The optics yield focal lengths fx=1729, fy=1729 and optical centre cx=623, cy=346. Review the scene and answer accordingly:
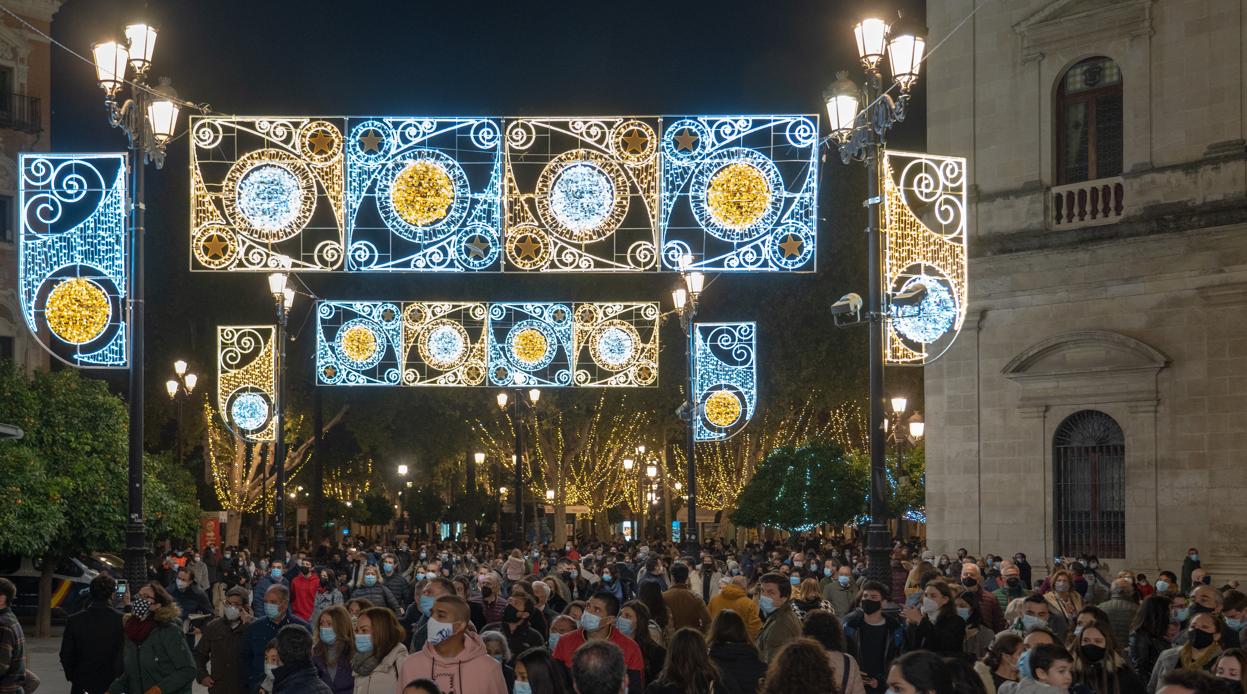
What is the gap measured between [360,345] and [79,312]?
7.83 meters

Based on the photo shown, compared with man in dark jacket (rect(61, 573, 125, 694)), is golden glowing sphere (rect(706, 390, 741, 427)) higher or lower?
higher

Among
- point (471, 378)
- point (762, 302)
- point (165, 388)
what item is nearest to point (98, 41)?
point (471, 378)

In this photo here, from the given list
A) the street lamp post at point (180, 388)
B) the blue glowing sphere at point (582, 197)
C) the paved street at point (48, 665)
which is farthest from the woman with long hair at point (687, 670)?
the street lamp post at point (180, 388)

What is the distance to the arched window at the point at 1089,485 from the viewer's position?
2803cm

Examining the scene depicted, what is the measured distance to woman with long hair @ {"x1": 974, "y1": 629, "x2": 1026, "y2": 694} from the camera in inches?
390

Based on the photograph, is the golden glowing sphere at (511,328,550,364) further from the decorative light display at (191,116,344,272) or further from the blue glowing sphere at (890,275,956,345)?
the blue glowing sphere at (890,275,956,345)

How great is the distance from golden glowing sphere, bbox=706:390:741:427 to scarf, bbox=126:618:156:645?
18569mm

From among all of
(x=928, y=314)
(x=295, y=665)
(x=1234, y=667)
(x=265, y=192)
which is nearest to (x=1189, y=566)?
(x=928, y=314)

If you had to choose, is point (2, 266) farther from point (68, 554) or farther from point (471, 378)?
point (471, 378)

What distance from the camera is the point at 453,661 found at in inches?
384

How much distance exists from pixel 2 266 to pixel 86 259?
24190 millimetres

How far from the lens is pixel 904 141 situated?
5106 centimetres

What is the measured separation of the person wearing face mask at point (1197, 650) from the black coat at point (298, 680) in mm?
5574

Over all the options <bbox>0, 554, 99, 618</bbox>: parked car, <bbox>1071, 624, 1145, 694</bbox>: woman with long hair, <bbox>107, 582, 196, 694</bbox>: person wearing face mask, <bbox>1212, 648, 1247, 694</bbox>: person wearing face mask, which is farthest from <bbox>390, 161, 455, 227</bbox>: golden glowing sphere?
<bbox>1212, 648, 1247, 694</bbox>: person wearing face mask
